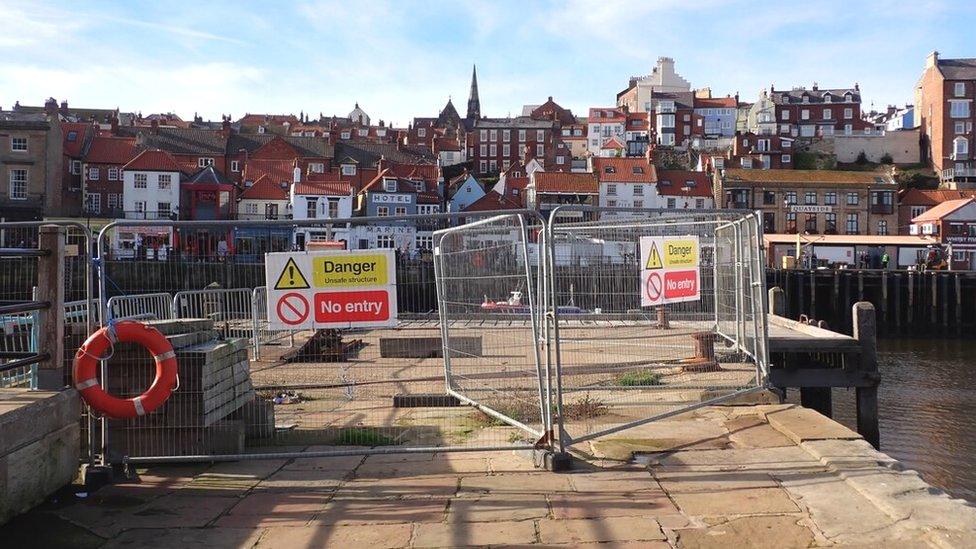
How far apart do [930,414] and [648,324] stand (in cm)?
1334

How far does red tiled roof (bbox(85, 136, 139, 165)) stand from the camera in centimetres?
7081

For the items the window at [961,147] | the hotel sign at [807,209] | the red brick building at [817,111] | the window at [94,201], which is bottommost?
the hotel sign at [807,209]

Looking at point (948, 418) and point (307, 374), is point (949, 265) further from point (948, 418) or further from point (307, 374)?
point (307, 374)

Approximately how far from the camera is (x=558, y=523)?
516cm

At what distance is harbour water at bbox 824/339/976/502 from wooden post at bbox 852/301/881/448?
1086 millimetres

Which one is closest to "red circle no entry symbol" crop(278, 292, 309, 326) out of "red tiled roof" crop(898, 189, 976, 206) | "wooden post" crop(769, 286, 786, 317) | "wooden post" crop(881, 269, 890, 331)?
"wooden post" crop(769, 286, 786, 317)

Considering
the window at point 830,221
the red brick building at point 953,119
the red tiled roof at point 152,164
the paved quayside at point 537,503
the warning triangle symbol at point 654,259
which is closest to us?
the paved quayside at point 537,503

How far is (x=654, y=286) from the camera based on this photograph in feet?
28.1

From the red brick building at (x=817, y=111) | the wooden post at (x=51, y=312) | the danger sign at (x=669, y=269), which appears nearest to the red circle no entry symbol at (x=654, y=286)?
the danger sign at (x=669, y=269)

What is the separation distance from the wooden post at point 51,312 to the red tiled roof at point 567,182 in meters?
69.9

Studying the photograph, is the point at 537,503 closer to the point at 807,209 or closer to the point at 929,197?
the point at 807,209

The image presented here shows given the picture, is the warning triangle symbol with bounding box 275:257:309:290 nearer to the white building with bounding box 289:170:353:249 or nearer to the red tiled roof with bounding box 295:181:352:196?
the white building with bounding box 289:170:353:249

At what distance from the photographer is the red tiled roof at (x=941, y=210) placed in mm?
67438

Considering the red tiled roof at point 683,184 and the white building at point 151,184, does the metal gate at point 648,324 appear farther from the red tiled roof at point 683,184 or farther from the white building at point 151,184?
the red tiled roof at point 683,184
